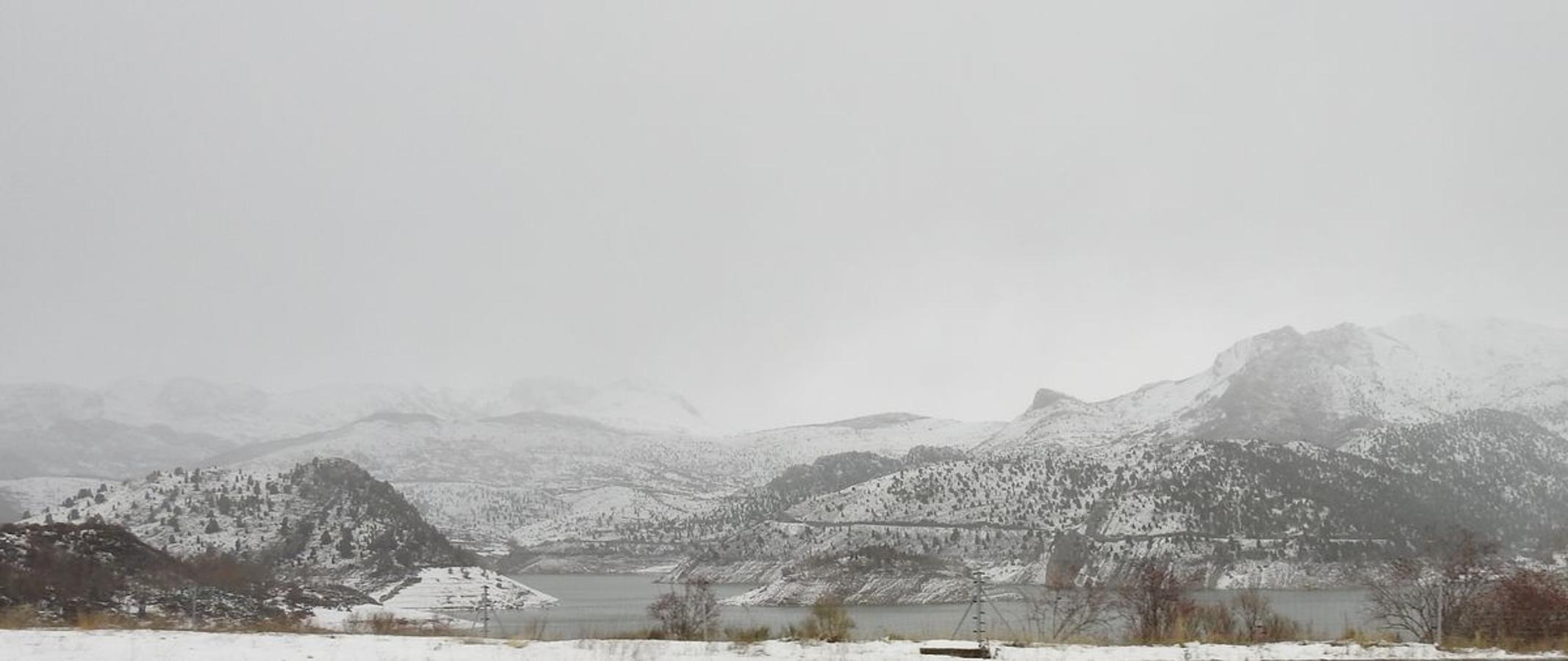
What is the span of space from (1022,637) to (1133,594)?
59475mm

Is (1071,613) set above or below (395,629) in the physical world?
below

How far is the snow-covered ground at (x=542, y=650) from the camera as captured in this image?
79.0 ft

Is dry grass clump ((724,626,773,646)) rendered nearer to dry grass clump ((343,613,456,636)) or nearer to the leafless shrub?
the leafless shrub

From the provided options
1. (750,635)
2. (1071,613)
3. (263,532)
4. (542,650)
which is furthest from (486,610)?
(263,532)

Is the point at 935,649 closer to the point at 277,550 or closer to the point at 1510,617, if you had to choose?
the point at 1510,617

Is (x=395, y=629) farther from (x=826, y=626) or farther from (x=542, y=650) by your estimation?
(x=826, y=626)

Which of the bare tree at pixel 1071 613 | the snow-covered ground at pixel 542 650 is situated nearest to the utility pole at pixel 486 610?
the snow-covered ground at pixel 542 650

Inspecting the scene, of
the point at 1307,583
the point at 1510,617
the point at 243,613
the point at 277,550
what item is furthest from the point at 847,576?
the point at 1510,617

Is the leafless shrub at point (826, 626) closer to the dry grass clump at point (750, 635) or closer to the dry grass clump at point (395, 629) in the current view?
the dry grass clump at point (750, 635)

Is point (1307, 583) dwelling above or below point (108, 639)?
below

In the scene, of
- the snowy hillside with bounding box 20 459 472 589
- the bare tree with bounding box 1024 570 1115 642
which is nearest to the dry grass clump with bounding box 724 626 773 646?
the bare tree with bounding box 1024 570 1115 642

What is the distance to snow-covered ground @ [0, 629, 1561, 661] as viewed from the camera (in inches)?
949

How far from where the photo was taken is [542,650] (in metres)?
25.2

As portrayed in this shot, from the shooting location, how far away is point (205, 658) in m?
23.6
